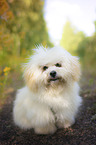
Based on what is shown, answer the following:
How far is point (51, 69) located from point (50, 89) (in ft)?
1.17

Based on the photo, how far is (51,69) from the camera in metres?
1.87

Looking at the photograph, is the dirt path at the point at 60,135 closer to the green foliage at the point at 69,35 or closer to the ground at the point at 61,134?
the ground at the point at 61,134

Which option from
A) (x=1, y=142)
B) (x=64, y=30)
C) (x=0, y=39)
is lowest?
(x=1, y=142)

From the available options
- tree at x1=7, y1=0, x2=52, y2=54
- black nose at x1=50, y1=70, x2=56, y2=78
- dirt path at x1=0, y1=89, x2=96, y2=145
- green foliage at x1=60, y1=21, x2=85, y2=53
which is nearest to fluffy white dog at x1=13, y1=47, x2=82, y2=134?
black nose at x1=50, y1=70, x2=56, y2=78

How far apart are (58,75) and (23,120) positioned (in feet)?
3.99

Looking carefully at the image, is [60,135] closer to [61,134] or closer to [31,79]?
[61,134]

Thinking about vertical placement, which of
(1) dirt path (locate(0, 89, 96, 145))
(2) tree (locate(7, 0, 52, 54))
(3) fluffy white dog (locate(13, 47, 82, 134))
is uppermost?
(2) tree (locate(7, 0, 52, 54))

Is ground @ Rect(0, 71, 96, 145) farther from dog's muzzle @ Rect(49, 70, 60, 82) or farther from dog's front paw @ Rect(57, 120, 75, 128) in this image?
dog's muzzle @ Rect(49, 70, 60, 82)

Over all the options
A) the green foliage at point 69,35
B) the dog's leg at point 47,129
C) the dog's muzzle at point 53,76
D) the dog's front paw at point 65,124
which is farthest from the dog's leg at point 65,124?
the green foliage at point 69,35

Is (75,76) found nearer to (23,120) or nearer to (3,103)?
(23,120)

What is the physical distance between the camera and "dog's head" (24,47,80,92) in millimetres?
1891

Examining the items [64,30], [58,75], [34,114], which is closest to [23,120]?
[34,114]

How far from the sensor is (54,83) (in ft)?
6.43

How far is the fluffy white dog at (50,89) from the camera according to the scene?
1.94m
